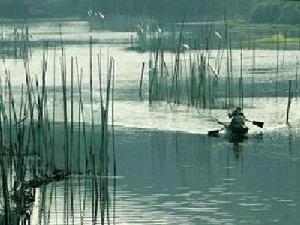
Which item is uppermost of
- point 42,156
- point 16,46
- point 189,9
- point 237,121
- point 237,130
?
point 189,9

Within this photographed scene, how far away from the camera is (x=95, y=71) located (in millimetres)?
81688

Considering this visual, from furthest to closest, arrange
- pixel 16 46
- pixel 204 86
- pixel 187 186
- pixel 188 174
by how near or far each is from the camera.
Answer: pixel 16 46 → pixel 204 86 → pixel 188 174 → pixel 187 186

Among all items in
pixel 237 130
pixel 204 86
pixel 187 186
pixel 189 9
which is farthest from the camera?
pixel 189 9

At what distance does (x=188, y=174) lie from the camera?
1527 inches

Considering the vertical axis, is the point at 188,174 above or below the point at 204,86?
below

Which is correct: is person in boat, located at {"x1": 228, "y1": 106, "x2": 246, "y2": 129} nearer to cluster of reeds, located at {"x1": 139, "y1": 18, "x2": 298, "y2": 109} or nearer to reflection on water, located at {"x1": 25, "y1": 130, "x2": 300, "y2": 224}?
reflection on water, located at {"x1": 25, "y1": 130, "x2": 300, "y2": 224}

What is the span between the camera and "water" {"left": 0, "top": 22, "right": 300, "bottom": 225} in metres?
31.5

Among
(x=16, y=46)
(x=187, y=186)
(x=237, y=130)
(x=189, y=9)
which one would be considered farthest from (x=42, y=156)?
(x=189, y=9)

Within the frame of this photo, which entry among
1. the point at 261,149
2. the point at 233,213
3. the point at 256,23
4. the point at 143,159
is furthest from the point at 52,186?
the point at 256,23

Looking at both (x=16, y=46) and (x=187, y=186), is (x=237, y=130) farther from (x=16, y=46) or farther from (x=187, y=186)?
(x=16, y=46)

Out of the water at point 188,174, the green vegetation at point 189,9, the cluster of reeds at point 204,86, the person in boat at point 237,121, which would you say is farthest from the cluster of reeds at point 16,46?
the green vegetation at point 189,9

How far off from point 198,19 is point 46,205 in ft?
465

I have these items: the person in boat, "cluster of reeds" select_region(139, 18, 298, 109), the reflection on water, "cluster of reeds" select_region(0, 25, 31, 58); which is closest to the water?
the reflection on water

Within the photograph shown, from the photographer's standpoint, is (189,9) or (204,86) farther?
(189,9)
